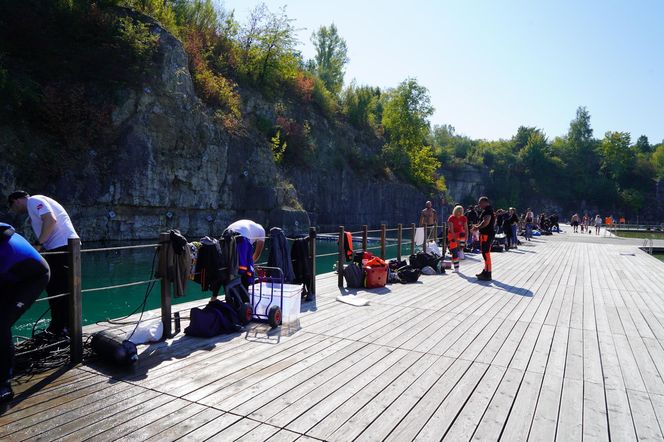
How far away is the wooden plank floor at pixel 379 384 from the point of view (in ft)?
9.03

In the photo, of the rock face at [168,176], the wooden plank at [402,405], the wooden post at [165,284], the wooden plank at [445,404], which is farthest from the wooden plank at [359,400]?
the rock face at [168,176]

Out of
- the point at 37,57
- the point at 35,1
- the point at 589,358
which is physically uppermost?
the point at 35,1

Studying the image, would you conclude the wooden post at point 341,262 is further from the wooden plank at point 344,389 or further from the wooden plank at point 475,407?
the wooden plank at point 475,407

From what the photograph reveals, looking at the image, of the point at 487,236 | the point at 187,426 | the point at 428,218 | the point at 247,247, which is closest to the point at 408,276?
the point at 487,236

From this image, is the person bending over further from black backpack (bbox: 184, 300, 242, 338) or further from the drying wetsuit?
the drying wetsuit

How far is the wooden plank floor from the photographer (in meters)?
2.75

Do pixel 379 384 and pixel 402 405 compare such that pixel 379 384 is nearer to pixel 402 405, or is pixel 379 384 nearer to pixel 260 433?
pixel 402 405

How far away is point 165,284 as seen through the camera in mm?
4445

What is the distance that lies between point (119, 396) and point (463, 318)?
430 centimetres

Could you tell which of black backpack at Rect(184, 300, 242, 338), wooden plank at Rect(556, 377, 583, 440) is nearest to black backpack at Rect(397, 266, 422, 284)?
black backpack at Rect(184, 300, 242, 338)

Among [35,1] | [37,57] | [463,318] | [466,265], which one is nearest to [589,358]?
[463,318]

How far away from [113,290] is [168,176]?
481 inches

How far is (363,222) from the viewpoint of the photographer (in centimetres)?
4094

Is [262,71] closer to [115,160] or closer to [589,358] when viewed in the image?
[115,160]
